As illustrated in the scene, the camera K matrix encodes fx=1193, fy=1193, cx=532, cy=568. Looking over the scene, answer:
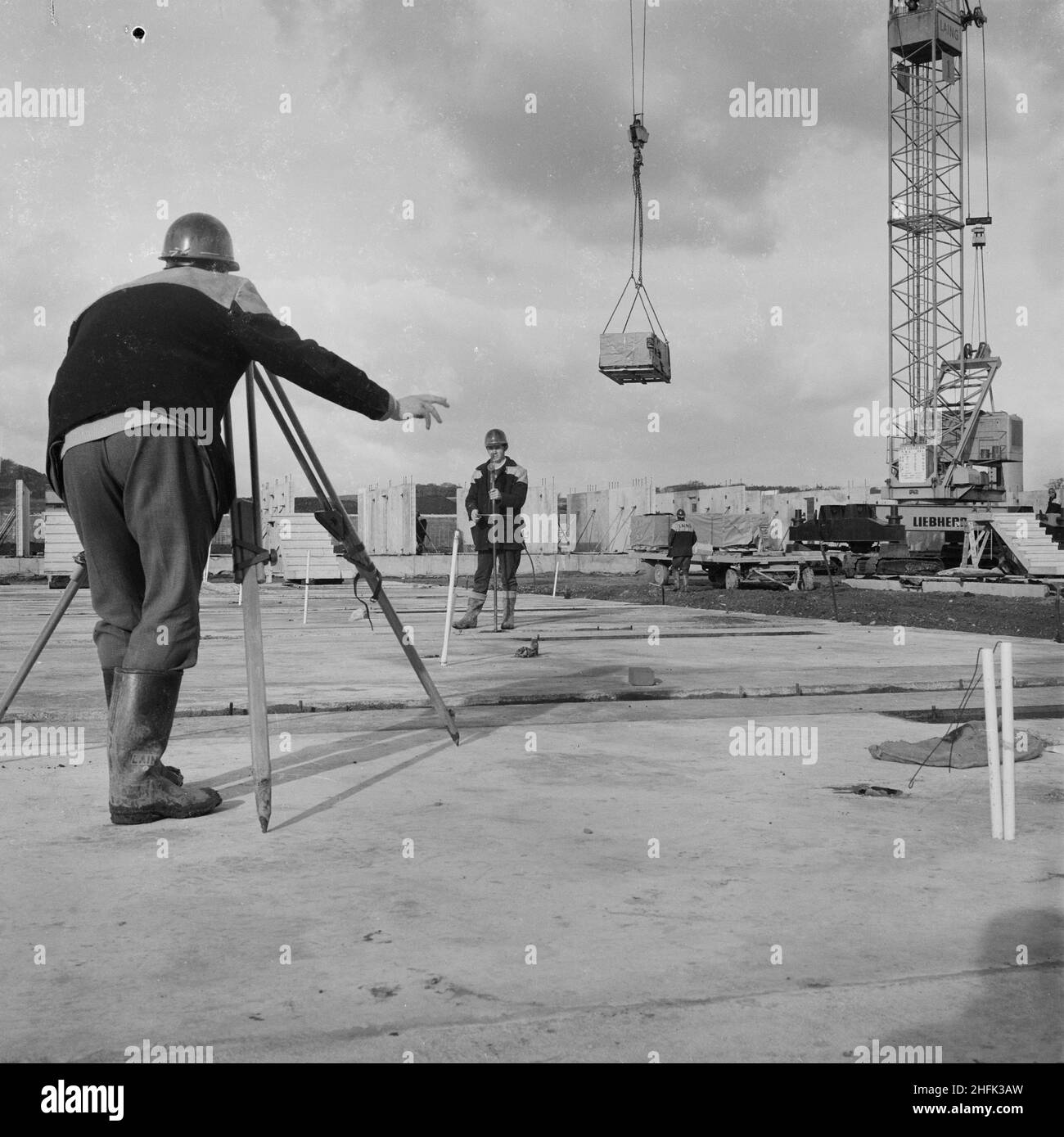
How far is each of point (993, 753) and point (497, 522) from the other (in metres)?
7.36

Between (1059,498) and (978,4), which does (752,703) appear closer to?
(1059,498)

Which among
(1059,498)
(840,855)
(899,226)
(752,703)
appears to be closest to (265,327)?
(840,855)

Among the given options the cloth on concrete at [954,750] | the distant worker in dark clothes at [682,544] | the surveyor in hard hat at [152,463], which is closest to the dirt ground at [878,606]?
the distant worker in dark clothes at [682,544]

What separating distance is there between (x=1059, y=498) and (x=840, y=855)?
4398 cm

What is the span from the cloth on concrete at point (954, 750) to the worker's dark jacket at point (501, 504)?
6172 mm

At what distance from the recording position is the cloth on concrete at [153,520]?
10.5ft

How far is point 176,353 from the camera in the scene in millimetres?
3232

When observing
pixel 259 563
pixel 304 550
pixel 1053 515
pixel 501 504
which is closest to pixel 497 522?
pixel 501 504

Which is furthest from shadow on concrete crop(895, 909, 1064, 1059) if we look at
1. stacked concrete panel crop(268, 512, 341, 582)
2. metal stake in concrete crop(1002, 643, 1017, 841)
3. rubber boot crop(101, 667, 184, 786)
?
stacked concrete panel crop(268, 512, 341, 582)

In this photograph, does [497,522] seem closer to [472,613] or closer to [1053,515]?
[472,613]

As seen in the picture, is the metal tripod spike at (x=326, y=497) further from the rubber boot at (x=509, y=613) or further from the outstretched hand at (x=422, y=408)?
the rubber boot at (x=509, y=613)

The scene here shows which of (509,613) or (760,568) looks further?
(760,568)

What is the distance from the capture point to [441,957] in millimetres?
2145

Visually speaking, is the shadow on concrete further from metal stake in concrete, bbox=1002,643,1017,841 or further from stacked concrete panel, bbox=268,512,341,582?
stacked concrete panel, bbox=268,512,341,582
